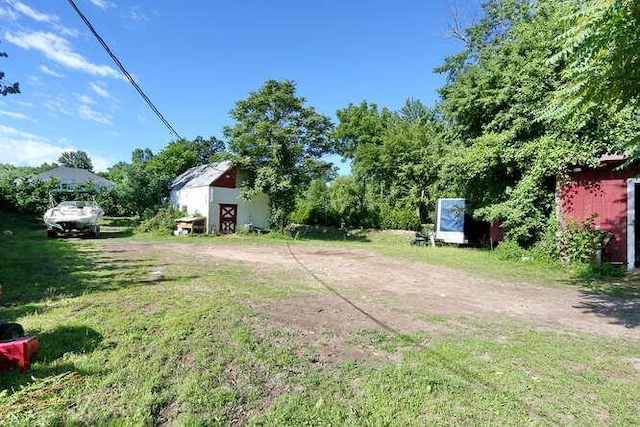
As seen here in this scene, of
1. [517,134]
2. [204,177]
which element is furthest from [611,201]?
[204,177]

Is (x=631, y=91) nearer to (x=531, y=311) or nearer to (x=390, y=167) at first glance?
(x=531, y=311)

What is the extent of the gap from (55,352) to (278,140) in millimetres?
16539

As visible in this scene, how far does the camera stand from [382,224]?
79.2 feet

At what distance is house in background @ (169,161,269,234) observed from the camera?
A: 19797 millimetres

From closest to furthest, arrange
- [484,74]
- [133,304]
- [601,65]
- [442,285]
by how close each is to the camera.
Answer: [601,65] < [133,304] < [442,285] < [484,74]

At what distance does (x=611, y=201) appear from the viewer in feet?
32.9

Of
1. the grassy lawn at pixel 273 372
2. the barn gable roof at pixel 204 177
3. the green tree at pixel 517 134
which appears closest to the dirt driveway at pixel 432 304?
the grassy lawn at pixel 273 372

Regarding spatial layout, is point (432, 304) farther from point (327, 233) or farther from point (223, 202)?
point (327, 233)

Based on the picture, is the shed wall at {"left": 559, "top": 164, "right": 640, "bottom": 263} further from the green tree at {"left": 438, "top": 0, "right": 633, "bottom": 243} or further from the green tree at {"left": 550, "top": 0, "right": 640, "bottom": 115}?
the green tree at {"left": 550, "top": 0, "right": 640, "bottom": 115}

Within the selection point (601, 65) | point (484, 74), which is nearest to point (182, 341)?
point (601, 65)

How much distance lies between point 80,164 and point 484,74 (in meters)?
93.6

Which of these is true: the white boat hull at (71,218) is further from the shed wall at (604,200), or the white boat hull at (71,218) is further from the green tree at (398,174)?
the shed wall at (604,200)

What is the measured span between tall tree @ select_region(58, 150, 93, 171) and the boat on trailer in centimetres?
7973

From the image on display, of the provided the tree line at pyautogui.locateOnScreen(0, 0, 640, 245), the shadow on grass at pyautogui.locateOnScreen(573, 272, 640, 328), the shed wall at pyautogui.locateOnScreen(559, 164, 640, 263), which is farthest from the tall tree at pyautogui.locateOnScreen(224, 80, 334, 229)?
the shadow on grass at pyautogui.locateOnScreen(573, 272, 640, 328)
